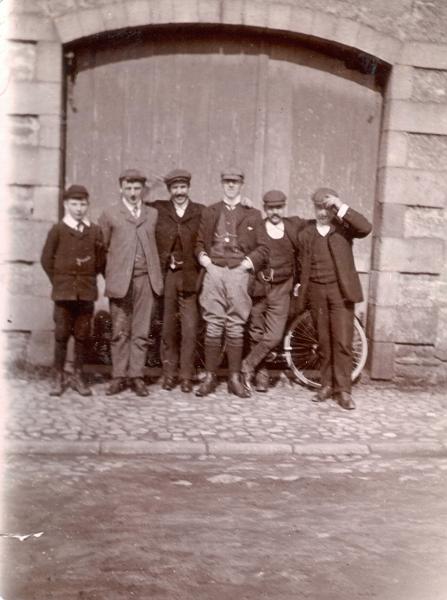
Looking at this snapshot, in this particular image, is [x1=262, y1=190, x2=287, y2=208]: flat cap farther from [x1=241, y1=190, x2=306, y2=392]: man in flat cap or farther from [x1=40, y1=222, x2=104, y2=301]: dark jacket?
[x1=40, y1=222, x2=104, y2=301]: dark jacket

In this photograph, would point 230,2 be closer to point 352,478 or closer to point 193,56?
point 193,56

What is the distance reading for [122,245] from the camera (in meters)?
6.25

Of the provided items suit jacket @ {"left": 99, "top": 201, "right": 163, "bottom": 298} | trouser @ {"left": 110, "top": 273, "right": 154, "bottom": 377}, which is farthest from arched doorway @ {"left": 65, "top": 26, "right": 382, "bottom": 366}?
trouser @ {"left": 110, "top": 273, "right": 154, "bottom": 377}

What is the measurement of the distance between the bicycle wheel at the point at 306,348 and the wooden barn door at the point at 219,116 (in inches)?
32.9

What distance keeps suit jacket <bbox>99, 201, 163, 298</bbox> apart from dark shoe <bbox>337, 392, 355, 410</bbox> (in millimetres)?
1884

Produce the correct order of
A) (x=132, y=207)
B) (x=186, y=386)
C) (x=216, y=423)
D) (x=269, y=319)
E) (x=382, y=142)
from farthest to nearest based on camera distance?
(x=382, y=142), (x=269, y=319), (x=186, y=386), (x=132, y=207), (x=216, y=423)

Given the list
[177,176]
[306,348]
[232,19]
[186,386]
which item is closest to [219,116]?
[232,19]

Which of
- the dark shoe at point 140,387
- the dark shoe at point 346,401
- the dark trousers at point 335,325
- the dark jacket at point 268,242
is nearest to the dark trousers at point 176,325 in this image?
the dark shoe at point 140,387

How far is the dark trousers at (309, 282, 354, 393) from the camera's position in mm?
6398

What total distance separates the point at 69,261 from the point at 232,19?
2.72 m

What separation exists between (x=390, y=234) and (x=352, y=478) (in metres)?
3.00

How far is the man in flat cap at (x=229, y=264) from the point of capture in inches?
252

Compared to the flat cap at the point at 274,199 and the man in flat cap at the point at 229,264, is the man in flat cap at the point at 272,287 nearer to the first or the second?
the flat cap at the point at 274,199

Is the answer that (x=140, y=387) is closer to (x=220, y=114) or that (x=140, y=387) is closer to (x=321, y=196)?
(x=321, y=196)
